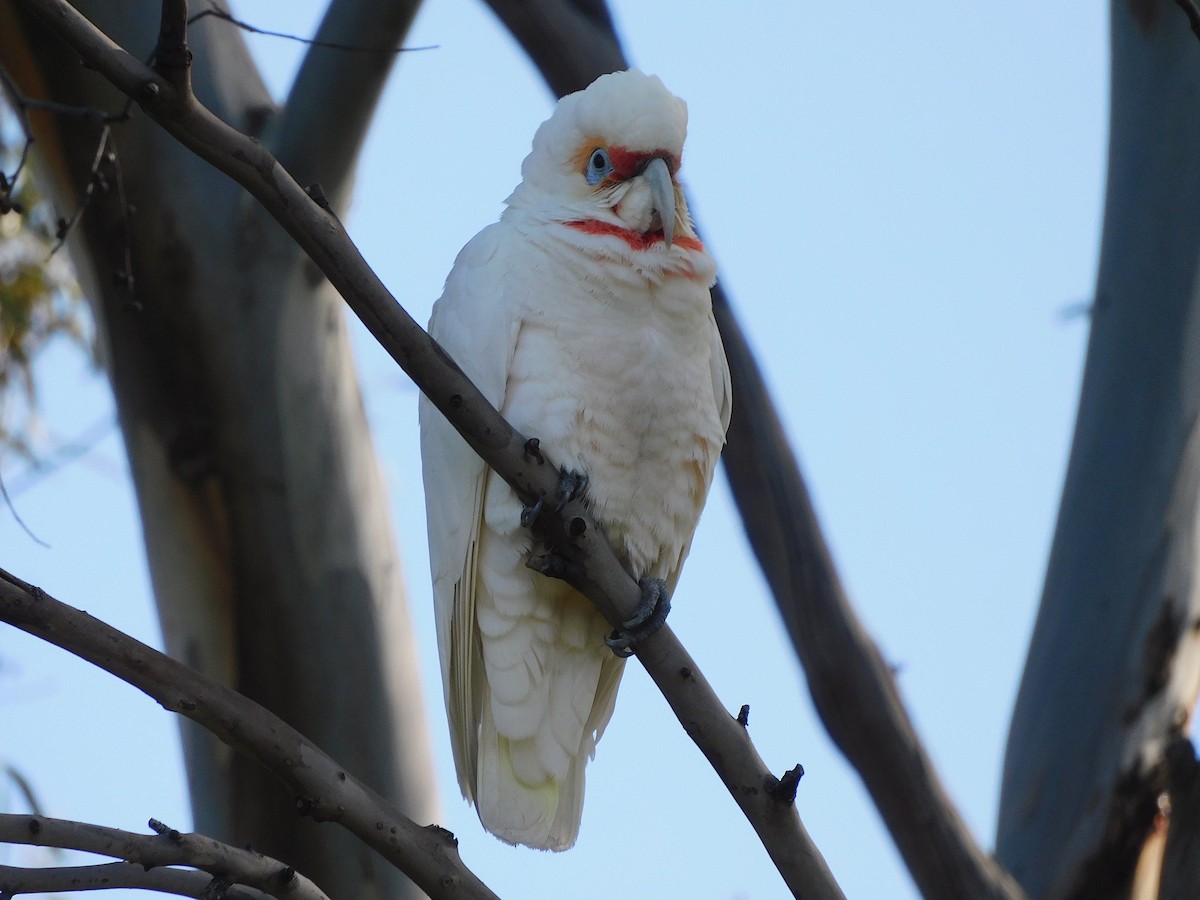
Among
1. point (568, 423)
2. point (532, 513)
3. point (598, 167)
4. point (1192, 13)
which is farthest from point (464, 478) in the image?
point (1192, 13)

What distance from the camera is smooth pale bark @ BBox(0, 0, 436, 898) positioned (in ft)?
7.87

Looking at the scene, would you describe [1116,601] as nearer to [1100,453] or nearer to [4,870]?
[1100,453]

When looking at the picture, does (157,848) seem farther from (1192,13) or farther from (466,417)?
(1192,13)

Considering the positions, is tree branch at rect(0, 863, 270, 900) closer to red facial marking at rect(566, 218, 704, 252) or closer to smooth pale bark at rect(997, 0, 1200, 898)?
red facial marking at rect(566, 218, 704, 252)

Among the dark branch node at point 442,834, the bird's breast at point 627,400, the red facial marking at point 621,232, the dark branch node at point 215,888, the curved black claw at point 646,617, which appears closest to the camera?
the dark branch node at point 215,888

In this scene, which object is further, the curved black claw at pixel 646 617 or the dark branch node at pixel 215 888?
the curved black claw at pixel 646 617

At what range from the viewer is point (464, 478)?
2.07 m

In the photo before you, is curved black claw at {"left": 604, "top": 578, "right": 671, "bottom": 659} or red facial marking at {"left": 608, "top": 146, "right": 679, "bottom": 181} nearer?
curved black claw at {"left": 604, "top": 578, "right": 671, "bottom": 659}

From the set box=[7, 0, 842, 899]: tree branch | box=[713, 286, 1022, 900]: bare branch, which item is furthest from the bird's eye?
box=[7, 0, 842, 899]: tree branch

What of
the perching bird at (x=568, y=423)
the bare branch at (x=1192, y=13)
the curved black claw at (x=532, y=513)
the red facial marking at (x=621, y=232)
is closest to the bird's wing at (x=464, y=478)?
the perching bird at (x=568, y=423)

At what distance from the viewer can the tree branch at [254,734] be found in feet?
4.45

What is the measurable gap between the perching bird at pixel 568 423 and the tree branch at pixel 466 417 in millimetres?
241

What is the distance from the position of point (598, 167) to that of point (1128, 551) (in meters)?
1.20

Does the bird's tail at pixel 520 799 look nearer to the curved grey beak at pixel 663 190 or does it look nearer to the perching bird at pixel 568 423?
the perching bird at pixel 568 423
